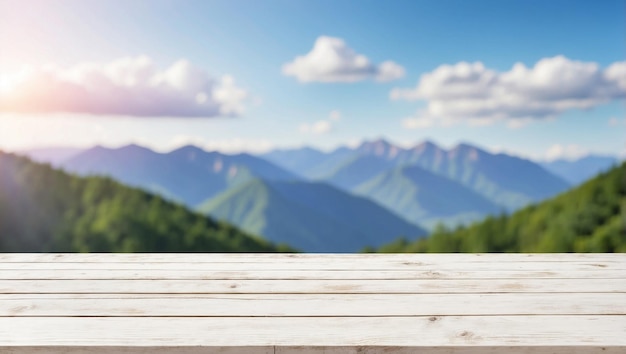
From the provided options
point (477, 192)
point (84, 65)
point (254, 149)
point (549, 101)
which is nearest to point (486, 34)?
point (549, 101)

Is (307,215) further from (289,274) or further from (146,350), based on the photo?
(146,350)

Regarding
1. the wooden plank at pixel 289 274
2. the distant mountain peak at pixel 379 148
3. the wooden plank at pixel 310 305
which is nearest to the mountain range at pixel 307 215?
the distant mountain peak at pixel 379 148

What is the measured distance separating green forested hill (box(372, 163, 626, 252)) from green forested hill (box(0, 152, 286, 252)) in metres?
3.53

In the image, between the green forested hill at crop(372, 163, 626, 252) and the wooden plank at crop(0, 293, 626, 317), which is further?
the green forested hill at crop(372, 163, 626, 252)

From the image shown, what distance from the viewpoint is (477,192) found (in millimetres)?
41031

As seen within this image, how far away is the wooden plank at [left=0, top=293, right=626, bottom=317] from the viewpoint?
1.30 metres

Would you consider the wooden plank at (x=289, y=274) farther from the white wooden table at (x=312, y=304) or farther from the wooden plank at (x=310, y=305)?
the wooden plank at (x=310, y=305)

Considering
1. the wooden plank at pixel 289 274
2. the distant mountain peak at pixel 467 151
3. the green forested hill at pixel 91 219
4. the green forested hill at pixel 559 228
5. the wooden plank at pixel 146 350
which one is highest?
the distant mountain peak at pixel 467 151

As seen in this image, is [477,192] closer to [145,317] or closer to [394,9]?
[394,9]

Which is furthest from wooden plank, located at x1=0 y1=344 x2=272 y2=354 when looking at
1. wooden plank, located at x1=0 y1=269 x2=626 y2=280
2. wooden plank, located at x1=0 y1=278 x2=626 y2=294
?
wooden plank, located at x1=0 y1=269 x2=626 y2=280

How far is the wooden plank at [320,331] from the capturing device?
1.12m

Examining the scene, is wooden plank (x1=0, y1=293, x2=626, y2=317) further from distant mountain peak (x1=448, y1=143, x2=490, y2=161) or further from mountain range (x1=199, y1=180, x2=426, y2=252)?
distant mountain peak (x1=448, y1=143, x2=490, y2=161)

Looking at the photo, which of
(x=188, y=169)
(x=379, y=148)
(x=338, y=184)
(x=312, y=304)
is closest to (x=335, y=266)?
(x=312, y=304)

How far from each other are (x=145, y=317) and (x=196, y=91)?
13.3 meters
